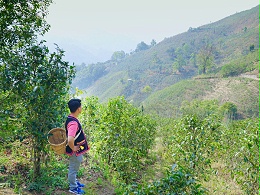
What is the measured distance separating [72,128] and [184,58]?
81.1m

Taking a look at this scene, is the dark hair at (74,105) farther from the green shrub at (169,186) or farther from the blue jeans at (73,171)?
the green shrub at (169,186)

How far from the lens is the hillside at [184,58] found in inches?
2537

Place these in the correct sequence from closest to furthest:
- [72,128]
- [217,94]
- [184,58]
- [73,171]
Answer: [72,128]
[73,171]
[217,94]
[184,58]

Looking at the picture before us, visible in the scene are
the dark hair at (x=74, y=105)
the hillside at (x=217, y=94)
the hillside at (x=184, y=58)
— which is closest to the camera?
the dark hair at (x=74, y=105)

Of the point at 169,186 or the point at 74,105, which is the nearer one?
the point at 169,186

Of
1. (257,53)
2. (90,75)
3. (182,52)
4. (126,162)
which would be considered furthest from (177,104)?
(90,75)

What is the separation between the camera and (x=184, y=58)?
8069cm

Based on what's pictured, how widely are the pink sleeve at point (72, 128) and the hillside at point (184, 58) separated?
55785 mm

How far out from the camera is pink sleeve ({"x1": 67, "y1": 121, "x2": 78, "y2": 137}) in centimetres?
355

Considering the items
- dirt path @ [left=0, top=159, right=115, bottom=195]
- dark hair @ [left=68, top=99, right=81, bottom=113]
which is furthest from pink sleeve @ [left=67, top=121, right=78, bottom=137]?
dirt path @ [left=0, top=159, right=115, bottom=195]

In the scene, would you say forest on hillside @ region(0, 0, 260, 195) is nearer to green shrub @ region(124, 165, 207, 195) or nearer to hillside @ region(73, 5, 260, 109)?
green shrub @ region(124, 165, 207, 195)

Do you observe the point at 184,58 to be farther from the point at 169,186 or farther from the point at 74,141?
the point at 169,186

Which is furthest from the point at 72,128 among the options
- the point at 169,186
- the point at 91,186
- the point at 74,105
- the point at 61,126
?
the point at 169,186

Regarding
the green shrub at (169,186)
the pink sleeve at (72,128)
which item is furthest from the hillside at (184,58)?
the green shrub at (169,186)
